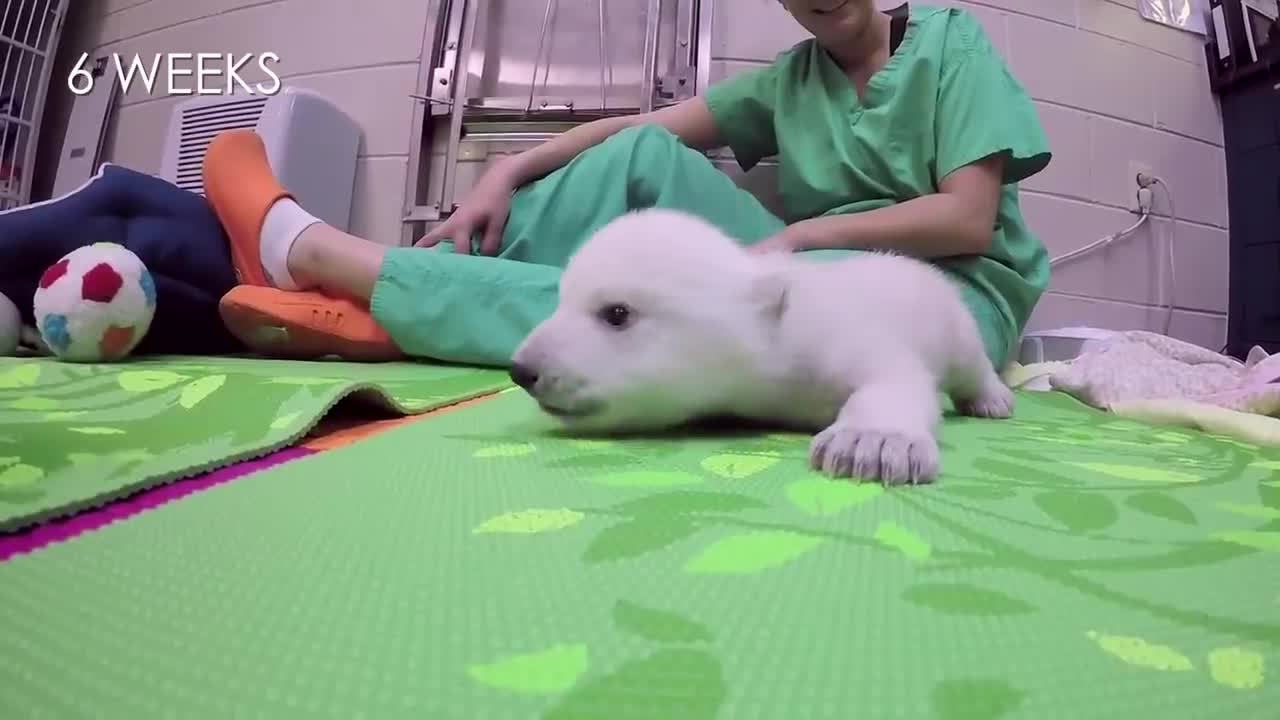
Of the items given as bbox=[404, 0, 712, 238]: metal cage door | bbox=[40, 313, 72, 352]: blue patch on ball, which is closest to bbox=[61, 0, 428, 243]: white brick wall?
bbox=[404, 0, 712, 238]: metal cage door

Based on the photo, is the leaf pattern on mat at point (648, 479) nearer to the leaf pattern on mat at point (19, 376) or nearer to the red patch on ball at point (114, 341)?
the leaf pattern on mat at point (19, 376)

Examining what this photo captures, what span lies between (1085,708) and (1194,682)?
5 centimetres

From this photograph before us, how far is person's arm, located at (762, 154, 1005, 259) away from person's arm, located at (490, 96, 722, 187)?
1.40 feet

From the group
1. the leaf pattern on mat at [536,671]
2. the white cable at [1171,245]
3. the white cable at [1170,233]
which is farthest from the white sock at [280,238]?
the white cable at [1171,245]

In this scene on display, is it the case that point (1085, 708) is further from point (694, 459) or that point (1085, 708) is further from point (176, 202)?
point (176, 202)

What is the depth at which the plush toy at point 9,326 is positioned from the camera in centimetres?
120

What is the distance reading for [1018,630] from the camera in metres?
0.28

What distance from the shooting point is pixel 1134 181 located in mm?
1979

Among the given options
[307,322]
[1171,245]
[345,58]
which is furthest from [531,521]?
[1171,245]

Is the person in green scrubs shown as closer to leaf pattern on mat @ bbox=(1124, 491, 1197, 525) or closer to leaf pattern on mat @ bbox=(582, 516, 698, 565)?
leaf pattern on mat @ bbox=(1124, 491, 1197, 525)

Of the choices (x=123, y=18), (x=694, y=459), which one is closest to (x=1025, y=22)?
(x=694, y=459)

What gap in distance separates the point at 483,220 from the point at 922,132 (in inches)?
30.2

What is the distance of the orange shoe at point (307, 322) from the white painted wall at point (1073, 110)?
813 mm

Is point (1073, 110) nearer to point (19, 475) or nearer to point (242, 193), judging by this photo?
point (242, 193)
